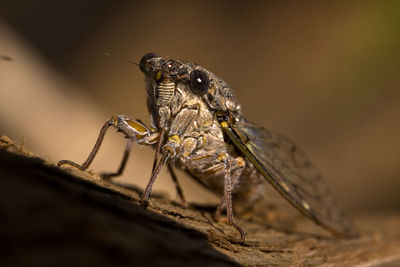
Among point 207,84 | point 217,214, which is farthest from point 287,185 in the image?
point 207,84

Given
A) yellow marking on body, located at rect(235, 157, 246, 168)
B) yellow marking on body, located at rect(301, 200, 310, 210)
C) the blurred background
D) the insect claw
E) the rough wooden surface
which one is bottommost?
the rough wooden surface

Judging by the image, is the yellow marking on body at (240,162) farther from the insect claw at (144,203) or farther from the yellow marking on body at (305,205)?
the insect claw at (144,203)

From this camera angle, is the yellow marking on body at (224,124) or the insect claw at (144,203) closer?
the insect claw at (144,203)

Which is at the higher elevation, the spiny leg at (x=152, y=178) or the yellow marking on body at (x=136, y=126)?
the yellow marking on body at (x=136, y=126)

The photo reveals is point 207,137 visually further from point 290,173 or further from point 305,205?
point 305,205

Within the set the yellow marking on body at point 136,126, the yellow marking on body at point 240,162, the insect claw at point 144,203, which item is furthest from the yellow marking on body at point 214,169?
the insect claw at point 144,203

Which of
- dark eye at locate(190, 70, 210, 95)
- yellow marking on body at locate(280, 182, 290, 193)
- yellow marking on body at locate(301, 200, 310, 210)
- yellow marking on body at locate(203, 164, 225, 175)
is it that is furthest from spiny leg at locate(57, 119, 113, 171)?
yellow marking on body at locate(301, 200, 310, 210)

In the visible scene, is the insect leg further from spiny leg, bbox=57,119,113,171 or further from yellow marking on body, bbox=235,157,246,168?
spiny leg, bbox=57,119,113,171
